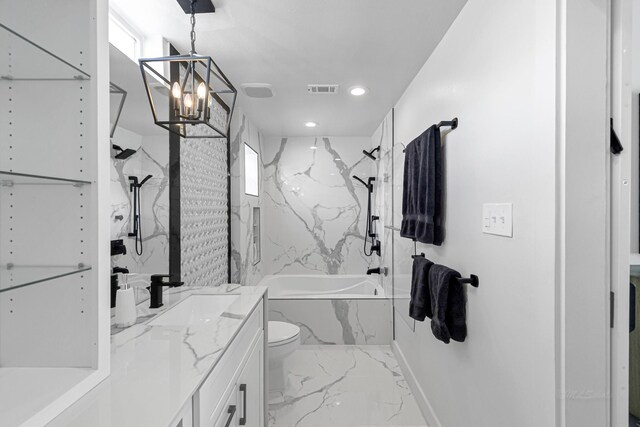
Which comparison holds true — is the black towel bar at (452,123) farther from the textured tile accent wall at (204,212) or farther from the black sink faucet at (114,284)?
the black sink faucet at (114,284)

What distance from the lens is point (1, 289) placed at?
67 centimetres

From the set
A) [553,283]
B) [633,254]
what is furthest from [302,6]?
[633,254]

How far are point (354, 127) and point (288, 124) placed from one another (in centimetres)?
78

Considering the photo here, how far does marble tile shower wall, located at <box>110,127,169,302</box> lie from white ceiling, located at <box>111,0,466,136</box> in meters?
0.60

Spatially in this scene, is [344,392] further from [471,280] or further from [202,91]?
[202,91]

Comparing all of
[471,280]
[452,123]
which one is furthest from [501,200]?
[452,123]

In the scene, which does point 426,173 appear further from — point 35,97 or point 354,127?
point 354,127

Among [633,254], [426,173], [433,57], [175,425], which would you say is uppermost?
[433,57]

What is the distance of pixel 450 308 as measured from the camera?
62.1 inches

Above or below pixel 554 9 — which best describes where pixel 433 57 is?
above

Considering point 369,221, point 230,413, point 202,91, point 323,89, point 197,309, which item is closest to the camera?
point 230,413

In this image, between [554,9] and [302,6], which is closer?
[554,9]

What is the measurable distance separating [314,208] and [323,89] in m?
2.00

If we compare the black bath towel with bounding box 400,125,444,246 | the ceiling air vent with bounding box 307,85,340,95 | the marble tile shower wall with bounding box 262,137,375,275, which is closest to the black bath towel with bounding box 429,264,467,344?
the black bath towel with bounding box 400,125,444,246
